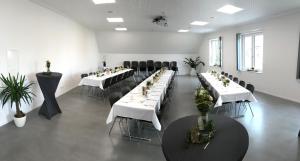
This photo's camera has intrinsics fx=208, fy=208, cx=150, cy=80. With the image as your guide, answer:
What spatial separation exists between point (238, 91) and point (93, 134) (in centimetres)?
370

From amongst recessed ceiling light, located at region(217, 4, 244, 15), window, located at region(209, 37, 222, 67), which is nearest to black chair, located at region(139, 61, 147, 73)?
window, located at region(209, 37, 222, 67)

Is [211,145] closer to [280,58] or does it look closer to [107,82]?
[107,82]

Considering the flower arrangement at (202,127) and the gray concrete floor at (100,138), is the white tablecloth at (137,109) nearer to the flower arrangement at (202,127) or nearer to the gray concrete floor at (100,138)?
the gray concrete floor at (100,138)

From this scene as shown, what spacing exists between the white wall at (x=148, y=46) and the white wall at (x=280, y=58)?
5089 mm

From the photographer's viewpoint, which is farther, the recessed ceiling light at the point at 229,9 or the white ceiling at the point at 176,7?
the recessed ceiling light at the point at 229,9

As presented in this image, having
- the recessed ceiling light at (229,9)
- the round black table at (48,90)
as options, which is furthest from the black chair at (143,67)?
the round black table at (48,90)

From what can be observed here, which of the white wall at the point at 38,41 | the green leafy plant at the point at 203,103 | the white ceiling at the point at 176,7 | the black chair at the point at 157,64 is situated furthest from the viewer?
the black chair at the point at 157,64

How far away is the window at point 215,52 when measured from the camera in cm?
1262

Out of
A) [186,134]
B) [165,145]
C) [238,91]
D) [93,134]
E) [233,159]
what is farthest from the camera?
[238,91]

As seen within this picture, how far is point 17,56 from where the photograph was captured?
18.4 ft

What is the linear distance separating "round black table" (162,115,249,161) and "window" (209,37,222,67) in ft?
35.8

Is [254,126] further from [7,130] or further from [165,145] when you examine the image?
[7,130]

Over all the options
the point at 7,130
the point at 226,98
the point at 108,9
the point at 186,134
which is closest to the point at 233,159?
the point at 186,134

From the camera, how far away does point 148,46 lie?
573 inches
